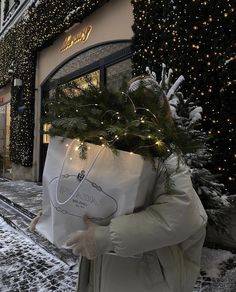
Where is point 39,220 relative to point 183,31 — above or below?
below

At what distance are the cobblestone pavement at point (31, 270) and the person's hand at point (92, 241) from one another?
220cm

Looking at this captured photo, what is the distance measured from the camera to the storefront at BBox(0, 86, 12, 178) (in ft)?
43.4

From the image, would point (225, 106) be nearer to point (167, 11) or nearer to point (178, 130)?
point (167, 11)

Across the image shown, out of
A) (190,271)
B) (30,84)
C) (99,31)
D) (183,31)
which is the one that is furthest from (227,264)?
(30,84)

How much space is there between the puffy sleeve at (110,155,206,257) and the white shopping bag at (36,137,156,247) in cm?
4

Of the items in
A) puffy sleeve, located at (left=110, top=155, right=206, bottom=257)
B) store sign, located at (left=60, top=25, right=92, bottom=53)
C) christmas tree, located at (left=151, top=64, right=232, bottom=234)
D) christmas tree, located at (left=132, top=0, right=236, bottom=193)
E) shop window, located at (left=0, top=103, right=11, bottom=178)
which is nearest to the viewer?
puffy sleeve, located at (left=110, top=155, right=206, bottom=257)

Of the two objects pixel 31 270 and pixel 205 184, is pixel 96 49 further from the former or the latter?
pixel 31 270

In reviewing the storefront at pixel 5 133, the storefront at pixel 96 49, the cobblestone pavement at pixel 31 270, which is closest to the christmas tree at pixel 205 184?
the cobblestone pavement at pixel 31 270

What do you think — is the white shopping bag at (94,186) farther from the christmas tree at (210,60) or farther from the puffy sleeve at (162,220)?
the christmas tree at (210,60)

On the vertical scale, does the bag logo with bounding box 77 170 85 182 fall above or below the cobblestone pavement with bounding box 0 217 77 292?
above

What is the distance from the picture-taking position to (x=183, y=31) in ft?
14.8

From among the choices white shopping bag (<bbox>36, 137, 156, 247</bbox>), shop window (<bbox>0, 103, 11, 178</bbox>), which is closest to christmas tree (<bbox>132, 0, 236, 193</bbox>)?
white shopping bag (<bbox>36, 137, 156, 247</bbox>)

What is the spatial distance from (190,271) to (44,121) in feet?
3.01

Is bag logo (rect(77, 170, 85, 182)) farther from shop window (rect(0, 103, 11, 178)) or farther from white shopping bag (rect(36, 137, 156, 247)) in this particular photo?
shop window (rect(0, 103, 11, 178))
